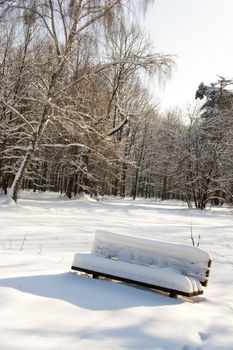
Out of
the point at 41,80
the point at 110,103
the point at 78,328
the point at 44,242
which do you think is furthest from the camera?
the point at 110,103

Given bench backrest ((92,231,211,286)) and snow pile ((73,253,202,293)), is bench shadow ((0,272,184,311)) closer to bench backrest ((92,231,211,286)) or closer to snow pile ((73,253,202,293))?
snow pile ((73,253,202,293))

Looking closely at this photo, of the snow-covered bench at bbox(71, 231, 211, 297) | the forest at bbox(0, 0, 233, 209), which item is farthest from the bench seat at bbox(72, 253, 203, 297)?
the forest at bbox(0, 0, 233, 209)

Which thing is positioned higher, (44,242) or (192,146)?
(192,146)

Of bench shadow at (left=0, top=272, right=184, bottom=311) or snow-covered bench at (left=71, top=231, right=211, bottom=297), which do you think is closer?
bench shadow at (left=0, top=272, right=184, bottom=311)

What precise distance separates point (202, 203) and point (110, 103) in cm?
1096

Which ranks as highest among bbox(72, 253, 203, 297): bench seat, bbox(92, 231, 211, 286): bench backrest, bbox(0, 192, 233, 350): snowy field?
bbox(92, 231, 211, 286): bench backrest

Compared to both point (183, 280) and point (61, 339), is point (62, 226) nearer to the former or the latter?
point (183, 280)

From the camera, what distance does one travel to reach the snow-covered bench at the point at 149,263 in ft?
19.2

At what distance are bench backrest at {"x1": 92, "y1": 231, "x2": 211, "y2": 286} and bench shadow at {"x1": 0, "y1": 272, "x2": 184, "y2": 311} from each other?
17.3 inches

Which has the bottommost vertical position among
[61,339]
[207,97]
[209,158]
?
[61,339]

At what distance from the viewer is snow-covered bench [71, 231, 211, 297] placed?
5.87 m

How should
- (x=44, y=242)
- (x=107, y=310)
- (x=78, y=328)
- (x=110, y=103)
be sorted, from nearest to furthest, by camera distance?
1. (x=78, y=328)
2. (x=107, y=310)
3. (x=44, y=242)
4. (x=110, y=103)

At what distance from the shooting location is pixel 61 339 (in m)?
4.06

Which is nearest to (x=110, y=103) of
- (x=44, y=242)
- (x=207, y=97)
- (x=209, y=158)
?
(x=209, y=158)
